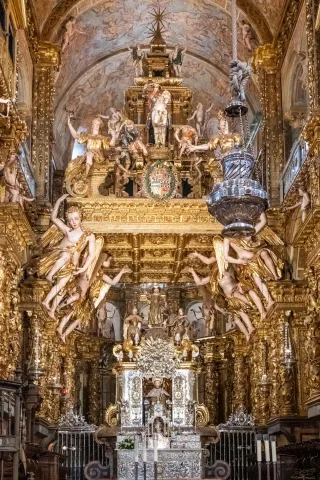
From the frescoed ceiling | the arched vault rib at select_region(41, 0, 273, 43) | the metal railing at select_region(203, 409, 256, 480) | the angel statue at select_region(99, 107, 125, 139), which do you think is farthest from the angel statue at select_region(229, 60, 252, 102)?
the metal railing at select_region(203, 409, 256, 480)

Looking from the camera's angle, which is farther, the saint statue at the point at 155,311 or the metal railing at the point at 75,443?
the saint statue at the point at 155,311

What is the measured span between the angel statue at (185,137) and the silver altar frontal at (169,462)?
23.3 feet

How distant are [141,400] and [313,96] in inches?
401

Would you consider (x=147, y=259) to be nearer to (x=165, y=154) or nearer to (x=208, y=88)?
(x=165, y=154)

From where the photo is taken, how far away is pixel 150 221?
1881 cm

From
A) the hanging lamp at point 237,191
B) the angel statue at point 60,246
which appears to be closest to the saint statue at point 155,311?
the angel statue at point 60,246

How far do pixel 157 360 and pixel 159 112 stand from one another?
669cm

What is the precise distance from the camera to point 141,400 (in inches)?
870

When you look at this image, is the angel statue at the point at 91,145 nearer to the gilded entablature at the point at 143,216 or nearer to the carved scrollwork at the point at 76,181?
the carved scrollwork at the point at 76,181

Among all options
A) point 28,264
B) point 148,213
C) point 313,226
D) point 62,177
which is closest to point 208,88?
point 62,177

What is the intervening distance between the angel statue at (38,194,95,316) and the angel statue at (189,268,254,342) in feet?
11.9

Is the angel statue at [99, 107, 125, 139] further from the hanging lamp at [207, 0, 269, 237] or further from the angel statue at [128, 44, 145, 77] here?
the hanging lamp at [207, 0, 269, 237]

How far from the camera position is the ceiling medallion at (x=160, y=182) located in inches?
737

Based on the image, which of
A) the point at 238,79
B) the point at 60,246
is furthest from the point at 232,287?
the point at 238,79
